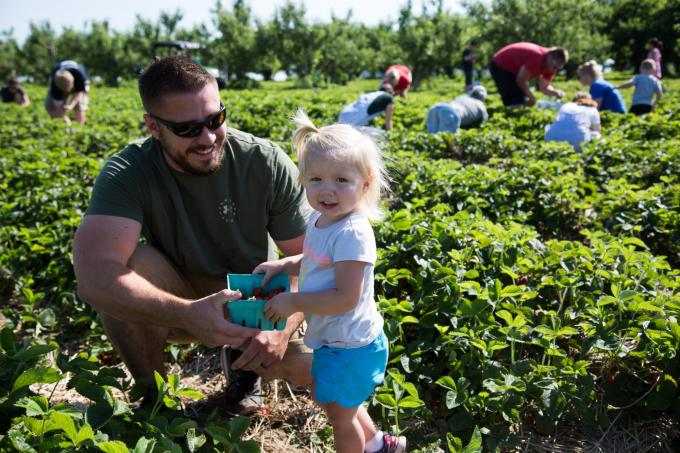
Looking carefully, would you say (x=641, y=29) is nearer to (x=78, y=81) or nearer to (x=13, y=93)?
(x=13, y=93)

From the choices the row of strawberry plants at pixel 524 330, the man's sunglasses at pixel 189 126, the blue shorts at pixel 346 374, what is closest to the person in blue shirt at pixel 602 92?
the row of strawberry plants at pixel 524 330

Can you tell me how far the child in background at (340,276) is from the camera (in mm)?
1835

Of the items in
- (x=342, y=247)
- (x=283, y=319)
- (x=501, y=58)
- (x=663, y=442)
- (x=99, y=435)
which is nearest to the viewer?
(x=99, y=435)

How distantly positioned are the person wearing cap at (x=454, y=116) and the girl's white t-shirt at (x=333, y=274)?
587 cm

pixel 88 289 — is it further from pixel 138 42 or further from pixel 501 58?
pixel 138 42

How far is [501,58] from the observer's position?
965 cm

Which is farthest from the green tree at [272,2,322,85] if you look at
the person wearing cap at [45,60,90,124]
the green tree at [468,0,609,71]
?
the person wearing cap at [45,60,90,124]

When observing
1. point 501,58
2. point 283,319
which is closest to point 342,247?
point 283,319

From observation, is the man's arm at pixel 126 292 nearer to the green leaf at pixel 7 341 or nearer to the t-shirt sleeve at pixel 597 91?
the green leaf at pixel 7 341

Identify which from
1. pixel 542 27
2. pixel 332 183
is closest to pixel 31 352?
pixel 332 183

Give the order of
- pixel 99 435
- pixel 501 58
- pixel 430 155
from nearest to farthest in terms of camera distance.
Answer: pixel 99 435 → pixel 430 155 → pixel 501 58

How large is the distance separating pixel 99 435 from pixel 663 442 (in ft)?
6.95

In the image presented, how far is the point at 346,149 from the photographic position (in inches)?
72.4

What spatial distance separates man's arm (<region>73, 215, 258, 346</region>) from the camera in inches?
80.4
